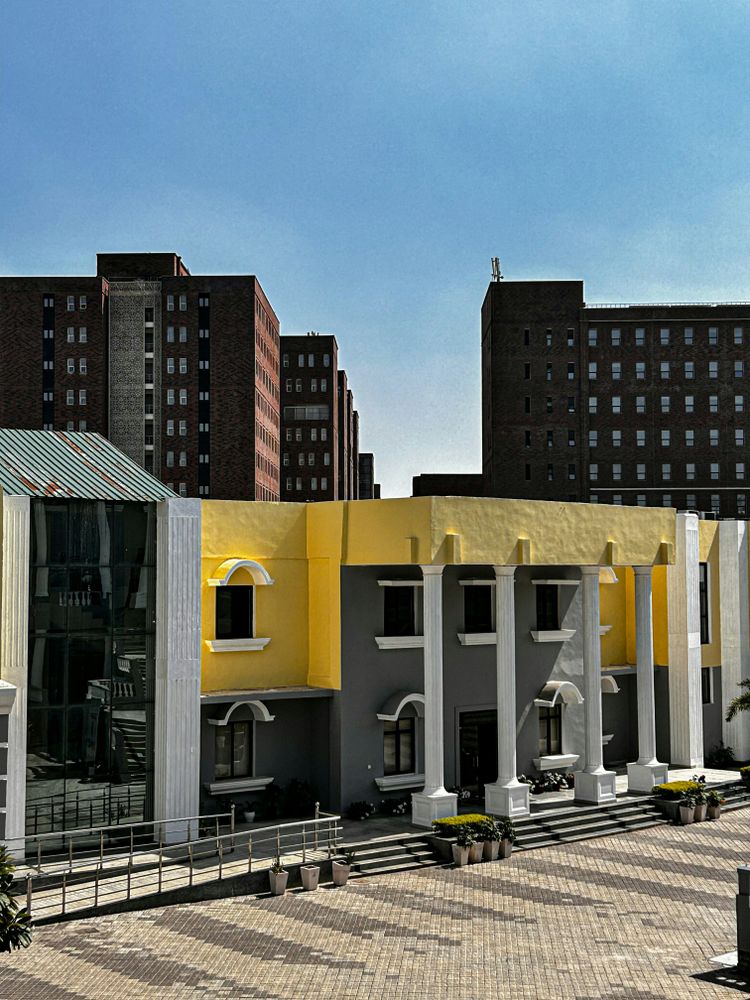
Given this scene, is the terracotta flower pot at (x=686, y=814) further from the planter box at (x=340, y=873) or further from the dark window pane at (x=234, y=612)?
the dark window pane at (x=234, y=612)

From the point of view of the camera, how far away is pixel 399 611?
28875 millimetres

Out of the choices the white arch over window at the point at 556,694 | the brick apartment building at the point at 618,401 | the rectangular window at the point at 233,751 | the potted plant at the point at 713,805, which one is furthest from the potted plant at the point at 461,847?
the brick apartment building at the point at 618,401

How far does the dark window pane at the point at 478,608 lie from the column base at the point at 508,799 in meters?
4.86

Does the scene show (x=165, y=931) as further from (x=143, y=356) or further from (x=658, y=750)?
(x=143, y=356)

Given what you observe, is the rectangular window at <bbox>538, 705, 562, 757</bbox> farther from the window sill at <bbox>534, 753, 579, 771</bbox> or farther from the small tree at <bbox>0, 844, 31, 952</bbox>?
the small tree at <bbox>0, 844, 31, 952</bbox>

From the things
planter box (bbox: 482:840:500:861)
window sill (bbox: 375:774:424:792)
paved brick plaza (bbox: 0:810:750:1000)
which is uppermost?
window sill (bbox: 375:774:424:792)

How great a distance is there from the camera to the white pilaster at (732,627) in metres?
36.8

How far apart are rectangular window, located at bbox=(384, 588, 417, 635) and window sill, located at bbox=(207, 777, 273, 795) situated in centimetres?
497

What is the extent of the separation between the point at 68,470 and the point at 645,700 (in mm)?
17476

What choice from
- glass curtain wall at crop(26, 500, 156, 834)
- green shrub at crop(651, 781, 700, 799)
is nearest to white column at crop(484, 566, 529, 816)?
green shrub at crop(651, 781, 700, 799)

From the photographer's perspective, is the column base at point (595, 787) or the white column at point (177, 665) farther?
the column base at point (595, 787)

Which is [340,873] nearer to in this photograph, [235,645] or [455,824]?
[455,824]

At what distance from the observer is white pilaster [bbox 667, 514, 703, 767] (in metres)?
34.4

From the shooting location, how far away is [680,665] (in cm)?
3484
